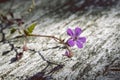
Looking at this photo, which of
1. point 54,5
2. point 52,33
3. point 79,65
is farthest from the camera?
point 54,5

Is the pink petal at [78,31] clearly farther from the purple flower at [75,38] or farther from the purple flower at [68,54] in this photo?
the purple flower at [68,54]

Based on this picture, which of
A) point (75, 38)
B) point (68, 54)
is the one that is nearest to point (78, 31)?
point (75, 38)

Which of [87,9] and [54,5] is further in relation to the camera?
[54,5]

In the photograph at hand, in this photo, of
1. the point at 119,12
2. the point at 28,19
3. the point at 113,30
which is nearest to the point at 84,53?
the point at 113,30

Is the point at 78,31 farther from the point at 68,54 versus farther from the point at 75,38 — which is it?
the point at 68,54

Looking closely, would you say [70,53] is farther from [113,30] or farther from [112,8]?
[112,8]

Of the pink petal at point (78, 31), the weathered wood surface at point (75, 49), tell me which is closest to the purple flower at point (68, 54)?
the weathered wood surface at point (75, 49)
